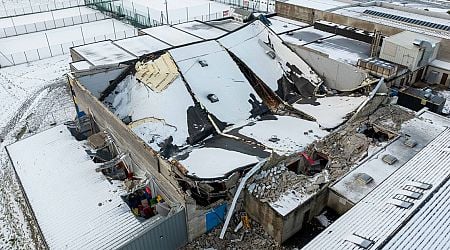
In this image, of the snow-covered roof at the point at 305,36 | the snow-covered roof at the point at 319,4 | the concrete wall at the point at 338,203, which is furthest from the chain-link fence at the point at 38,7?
the concrete wall at the point at 338,203

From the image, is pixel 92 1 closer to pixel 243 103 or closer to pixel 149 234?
pixel 243 103

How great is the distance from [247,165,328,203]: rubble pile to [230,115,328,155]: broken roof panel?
1240 millimetres

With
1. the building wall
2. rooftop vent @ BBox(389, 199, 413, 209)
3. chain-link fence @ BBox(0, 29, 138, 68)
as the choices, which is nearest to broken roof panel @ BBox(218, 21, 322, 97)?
the building wall

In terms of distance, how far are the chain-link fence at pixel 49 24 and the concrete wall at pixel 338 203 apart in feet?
137

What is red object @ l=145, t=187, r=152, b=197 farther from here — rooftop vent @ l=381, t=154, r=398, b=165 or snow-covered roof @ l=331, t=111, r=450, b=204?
rooftop vent @ l=381, t=154, r=398, b=165

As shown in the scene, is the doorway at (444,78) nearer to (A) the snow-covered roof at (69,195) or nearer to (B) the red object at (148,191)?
(B) the red object at (148,191)

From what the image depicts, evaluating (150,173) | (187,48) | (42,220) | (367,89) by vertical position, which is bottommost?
(42,220)

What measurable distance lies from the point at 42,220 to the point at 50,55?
26.3 metres

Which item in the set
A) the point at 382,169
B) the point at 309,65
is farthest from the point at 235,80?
the point at 382,169

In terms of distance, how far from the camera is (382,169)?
1800 cm

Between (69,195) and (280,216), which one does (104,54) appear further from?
(280,216)

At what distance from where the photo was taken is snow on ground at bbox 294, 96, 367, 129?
71.4ft

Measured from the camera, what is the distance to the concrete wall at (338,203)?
16.6 metres

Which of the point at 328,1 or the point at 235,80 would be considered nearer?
the point at 235,80
